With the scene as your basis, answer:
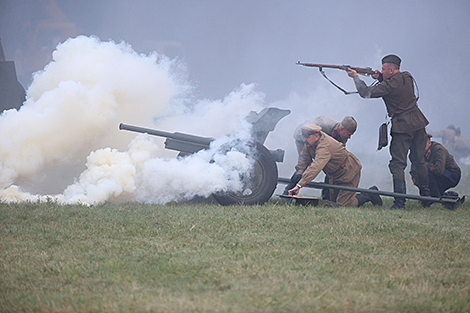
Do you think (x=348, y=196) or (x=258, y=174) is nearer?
(x=258, y=174)

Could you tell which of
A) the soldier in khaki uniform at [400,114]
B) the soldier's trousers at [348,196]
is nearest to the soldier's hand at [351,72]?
the soldier in khaki uniform at [400,114]

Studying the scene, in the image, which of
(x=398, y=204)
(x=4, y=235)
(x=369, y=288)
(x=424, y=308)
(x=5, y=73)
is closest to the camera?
(x=424, y=308)

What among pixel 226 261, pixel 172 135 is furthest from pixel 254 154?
pixel 226 261

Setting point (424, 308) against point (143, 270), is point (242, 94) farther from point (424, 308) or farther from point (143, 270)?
point (424, 308)

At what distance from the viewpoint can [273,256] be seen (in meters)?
3.31

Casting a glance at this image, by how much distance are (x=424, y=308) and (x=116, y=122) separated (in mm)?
5237

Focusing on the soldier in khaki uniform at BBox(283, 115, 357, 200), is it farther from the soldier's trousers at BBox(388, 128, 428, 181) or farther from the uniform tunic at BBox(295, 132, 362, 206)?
the soldier's trousers at BBox(388, 128, 428, 181)

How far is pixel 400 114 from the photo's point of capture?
630 cm

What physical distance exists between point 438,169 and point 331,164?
1.77 meters

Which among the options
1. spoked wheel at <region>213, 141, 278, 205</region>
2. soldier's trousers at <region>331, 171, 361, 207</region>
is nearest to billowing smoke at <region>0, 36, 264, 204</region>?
spoked wheel at <region>213, 141, 278, 205</region>

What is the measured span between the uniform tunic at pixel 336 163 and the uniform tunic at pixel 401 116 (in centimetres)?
59

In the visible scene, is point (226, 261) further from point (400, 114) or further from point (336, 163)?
point (400, 114)

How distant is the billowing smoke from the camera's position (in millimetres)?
5648

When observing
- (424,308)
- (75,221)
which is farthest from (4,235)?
(424,308)
